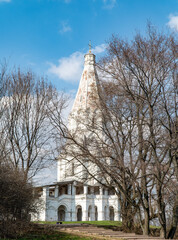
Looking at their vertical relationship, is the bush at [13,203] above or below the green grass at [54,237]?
above

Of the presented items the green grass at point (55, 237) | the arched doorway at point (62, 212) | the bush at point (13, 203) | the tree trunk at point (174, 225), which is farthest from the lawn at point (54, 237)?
the arched doorway at point (62, 212)

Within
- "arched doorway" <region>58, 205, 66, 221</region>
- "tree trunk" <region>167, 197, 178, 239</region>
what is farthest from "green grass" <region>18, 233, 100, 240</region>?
"arched doorway" <region>58, 205, 66, 221</region>

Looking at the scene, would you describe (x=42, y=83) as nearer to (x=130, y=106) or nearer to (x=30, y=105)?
(x=30, y=105)

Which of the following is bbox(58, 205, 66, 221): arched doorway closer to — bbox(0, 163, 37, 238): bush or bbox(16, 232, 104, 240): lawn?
bbox(16, 232, 104, 240): lawn

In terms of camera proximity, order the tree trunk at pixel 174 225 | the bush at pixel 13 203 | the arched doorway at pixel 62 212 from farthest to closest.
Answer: the arched doorway at pixel 62 212
the tree trunk at pixel 174 225
the bush at pixel 13 203

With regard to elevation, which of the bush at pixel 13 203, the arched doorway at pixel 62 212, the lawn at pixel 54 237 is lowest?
the arched doorway at pixel 62 212

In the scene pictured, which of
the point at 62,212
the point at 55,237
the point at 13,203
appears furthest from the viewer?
the point at 62,212

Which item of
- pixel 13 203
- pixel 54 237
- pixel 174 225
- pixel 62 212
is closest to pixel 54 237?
pixel 54 237

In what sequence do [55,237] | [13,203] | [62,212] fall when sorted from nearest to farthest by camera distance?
1. [13,203]
2. [55,237]
3. [62,212]

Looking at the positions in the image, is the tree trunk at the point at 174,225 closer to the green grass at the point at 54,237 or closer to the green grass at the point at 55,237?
the green grass at the point at 54,237

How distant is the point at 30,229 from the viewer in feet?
42.4

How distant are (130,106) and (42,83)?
6067 mm

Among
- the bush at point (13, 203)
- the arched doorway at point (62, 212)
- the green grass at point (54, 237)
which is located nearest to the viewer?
the bush at point (13, 203)

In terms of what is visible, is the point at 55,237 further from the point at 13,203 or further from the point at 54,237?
the point at 13,203
